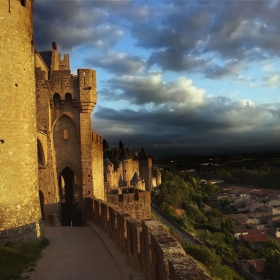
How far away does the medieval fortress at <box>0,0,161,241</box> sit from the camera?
1204cm

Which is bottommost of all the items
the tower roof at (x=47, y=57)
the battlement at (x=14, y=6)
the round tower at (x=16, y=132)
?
the round tower at (x=16, y=132)

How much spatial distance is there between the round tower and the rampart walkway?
1309 mm

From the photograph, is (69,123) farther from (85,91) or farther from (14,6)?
(14,6)

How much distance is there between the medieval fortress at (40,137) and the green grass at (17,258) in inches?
16.2

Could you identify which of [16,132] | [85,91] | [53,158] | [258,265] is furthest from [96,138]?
[258,265]

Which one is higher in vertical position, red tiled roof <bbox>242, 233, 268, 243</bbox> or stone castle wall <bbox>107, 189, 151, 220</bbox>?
stone castle wall <bbox>107, 189, 151, 220</bbox>

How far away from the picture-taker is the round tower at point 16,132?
11.9m

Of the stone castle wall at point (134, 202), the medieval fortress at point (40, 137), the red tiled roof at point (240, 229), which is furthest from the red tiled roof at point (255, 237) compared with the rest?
the medieval fortress at point (40, 137)

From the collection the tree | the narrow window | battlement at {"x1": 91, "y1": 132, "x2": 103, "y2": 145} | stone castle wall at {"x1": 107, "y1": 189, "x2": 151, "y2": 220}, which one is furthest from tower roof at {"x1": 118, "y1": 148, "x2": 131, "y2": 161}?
the narrow window

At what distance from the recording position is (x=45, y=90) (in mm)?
19375

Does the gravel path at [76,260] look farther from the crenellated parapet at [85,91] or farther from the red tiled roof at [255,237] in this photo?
the red tiled roof at [255,237]

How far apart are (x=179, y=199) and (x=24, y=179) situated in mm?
55937

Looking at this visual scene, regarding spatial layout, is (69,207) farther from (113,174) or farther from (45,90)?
(113,174)

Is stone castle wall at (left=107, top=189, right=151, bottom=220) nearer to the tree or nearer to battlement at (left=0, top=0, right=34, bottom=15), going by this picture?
battlement at (left=0, top=0, right=34, bottom=15)
